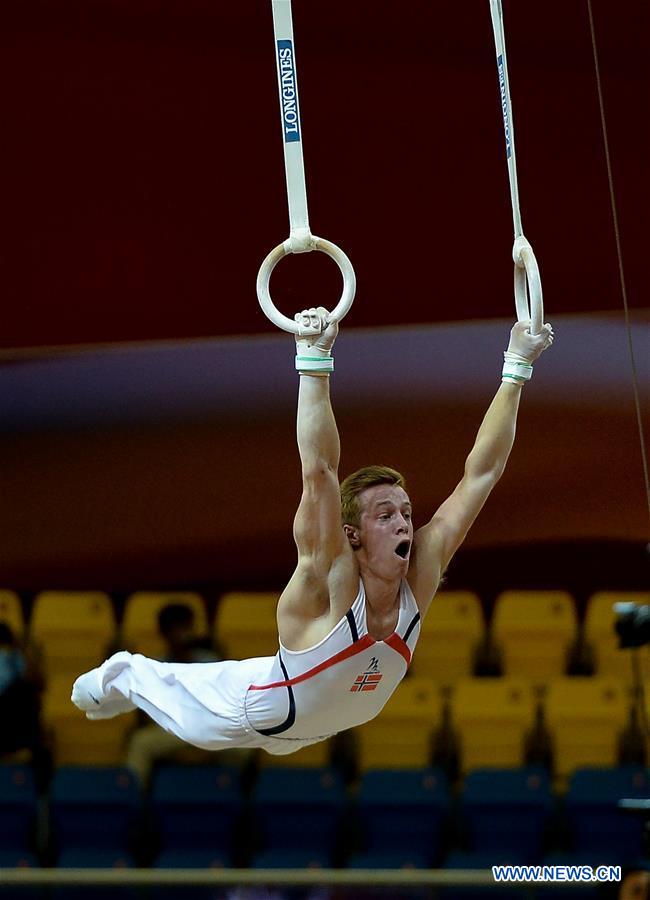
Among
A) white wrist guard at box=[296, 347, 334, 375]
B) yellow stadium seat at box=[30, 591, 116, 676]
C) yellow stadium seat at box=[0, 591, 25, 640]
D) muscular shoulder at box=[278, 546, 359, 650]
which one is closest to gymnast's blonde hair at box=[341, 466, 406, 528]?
muscular shoulder at box=[278, 546, 359, 650]

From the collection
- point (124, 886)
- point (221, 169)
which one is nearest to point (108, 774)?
point (124, 886)

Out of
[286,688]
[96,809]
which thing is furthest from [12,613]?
[286,688]

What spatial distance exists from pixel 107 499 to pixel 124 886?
305 centimetres

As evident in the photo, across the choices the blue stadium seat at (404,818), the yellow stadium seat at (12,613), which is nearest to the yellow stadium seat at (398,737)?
the blue stadium seat at (404,818)

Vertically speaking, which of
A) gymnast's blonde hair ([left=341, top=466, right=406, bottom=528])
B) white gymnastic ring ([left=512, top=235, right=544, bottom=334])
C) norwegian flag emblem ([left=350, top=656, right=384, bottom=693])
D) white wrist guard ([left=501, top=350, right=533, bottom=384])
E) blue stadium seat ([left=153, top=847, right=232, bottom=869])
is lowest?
blue stadium seat ([left=153, top=847, right=232, bottom=869])

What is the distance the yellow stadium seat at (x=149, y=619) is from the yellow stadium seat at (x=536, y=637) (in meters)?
1.56

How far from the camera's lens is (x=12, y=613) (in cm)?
792

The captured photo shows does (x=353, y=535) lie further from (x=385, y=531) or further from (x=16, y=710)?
(x=16, y=710)

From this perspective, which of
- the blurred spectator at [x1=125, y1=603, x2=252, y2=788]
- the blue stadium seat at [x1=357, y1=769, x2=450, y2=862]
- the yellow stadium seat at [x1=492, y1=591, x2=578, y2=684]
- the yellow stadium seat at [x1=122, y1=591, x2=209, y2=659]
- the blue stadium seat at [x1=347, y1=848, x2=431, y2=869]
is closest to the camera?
the blue stadium seat at [x1=347, y1=848, x2=431, y2=869]

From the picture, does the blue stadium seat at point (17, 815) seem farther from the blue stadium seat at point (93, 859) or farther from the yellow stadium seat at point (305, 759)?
the yellow stadium seat at point (305, 759)

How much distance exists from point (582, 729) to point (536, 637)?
30.7 inches

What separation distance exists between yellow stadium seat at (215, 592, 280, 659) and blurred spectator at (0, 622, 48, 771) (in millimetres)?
1007

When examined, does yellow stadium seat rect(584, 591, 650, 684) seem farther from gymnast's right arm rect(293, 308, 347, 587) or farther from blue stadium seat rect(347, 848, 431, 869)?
gymnast's right arm rect(293, 308, 347, 587)

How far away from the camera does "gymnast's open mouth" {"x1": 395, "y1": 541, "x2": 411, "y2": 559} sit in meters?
4.36
